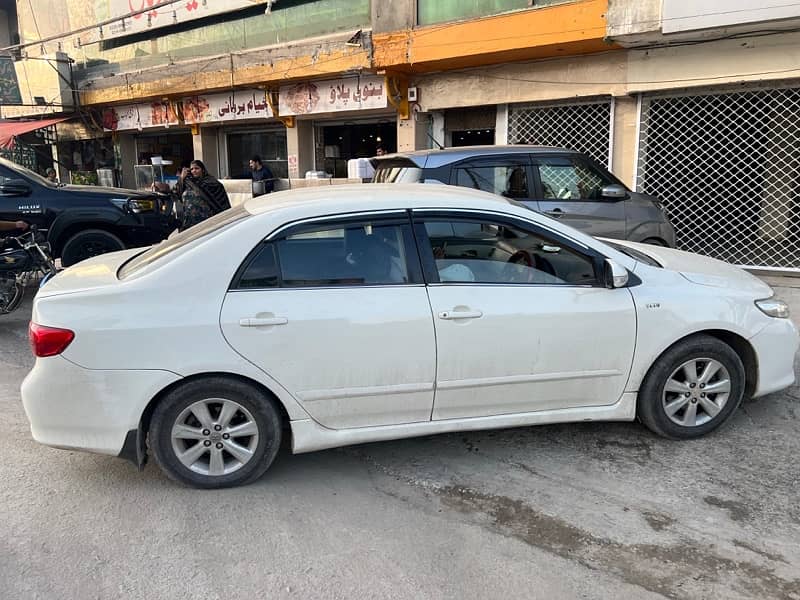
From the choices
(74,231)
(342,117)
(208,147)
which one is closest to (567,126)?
(342,117)

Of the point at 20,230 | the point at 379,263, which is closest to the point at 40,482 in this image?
the point at 379,263

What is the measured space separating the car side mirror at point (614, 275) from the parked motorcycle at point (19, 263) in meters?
6.17

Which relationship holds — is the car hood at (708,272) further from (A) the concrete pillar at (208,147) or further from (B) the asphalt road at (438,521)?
(A) the concrete pillar at (208,147)

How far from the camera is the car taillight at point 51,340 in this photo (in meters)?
3.21

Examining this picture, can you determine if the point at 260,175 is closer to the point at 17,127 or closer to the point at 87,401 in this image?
the point at 17,127

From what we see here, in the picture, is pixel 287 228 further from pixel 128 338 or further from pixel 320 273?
pixel 128 338

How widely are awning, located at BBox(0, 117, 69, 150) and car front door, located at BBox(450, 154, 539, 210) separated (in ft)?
48.6

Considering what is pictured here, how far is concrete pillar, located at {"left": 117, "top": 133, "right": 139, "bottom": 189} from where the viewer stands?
18406 mm

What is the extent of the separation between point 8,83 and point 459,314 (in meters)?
18.0

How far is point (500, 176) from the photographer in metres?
7.16

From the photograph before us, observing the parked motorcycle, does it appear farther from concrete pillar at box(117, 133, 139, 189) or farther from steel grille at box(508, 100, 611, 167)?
concrete pillar at box(117, 133, 139, 189)

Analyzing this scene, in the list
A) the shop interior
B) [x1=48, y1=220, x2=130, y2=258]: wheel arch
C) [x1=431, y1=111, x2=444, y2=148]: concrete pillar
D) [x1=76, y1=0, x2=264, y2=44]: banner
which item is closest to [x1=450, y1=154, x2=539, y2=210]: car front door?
[x1=48, y1=220, x2=130, y2=258]: wheel arch

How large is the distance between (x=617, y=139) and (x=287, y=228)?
7777 mm

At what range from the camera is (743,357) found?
162 inches
